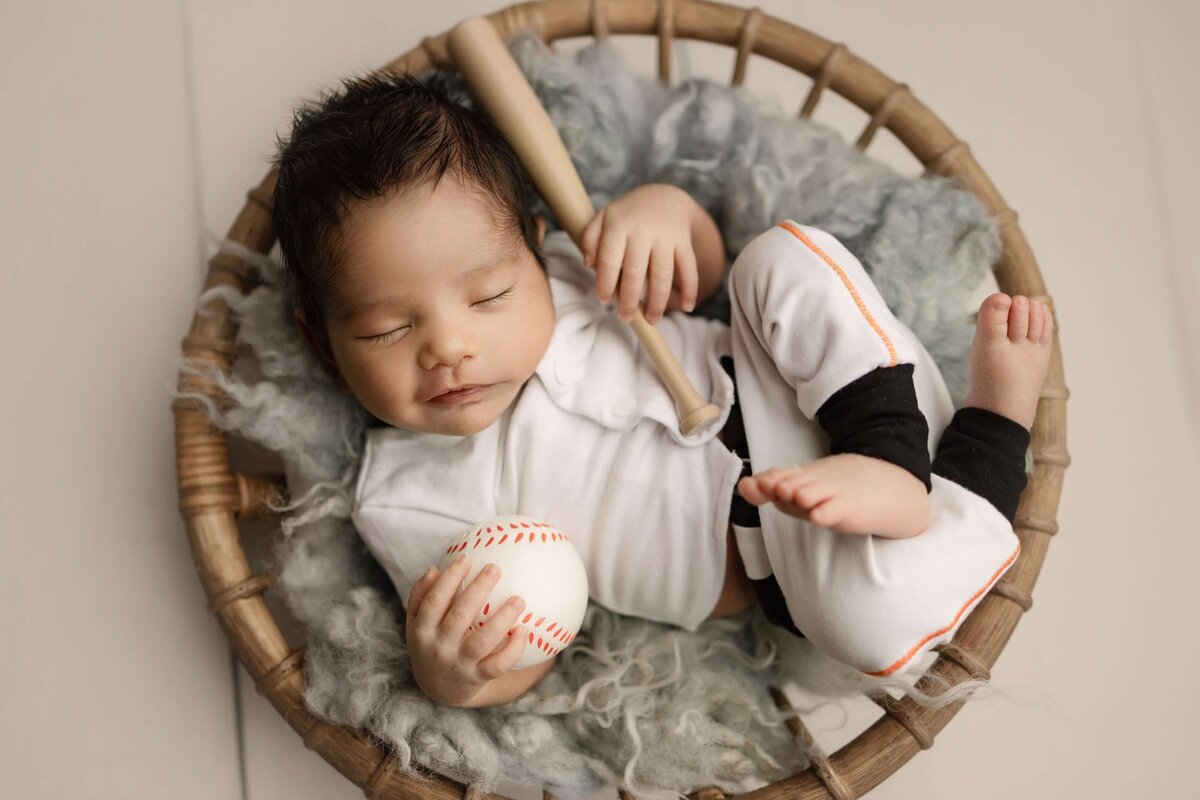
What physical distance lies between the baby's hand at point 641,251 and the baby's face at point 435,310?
0.06 meters

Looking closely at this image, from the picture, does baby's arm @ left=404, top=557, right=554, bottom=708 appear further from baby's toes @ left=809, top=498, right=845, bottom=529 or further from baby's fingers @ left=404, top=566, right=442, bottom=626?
baby's toes @ left=809, top=498, right=845, bottom=529

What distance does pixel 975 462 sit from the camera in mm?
837

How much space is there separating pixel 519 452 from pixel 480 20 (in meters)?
0.40

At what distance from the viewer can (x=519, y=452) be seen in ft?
2.99

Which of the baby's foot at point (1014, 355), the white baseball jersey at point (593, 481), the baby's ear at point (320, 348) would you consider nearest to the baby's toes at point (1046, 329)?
the baby's foot at point (1014, 355)

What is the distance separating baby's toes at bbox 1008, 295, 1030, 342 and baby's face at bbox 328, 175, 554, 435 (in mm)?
396

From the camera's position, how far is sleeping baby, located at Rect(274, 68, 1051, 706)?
768mm

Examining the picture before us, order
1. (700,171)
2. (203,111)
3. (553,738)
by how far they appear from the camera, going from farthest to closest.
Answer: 1. (203,111)
2. (700,171)
3. (553,738)

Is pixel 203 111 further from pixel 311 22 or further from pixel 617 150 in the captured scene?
pixel 617 150

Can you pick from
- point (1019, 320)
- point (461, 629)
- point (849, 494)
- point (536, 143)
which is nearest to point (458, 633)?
point (461, 629)

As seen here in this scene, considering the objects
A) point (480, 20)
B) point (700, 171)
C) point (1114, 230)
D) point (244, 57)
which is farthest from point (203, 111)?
point (1114, 230)

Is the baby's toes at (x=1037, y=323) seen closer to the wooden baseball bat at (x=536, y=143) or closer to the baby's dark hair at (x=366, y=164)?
the wooden baseball bat at (x=536, y=143)

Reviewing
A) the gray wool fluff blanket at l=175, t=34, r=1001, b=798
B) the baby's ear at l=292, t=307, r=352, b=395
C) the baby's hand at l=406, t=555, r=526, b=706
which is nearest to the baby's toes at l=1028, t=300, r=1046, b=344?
the gray wool fluff blanket at l=175, t=34, r=1001, b=798

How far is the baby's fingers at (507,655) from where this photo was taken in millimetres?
755
